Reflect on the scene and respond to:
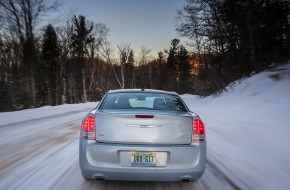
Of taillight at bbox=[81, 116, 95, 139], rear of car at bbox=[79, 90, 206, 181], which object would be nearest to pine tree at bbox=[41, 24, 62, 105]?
taillight at bbox=[81, 116, 95, 139]

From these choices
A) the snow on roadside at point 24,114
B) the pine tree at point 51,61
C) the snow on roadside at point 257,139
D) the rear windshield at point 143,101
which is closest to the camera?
the rear windshield at point 143,101

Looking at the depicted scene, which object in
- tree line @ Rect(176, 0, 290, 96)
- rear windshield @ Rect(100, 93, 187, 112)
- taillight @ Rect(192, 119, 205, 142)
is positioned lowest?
taillight @ Rect(192, 119, 205, 142)

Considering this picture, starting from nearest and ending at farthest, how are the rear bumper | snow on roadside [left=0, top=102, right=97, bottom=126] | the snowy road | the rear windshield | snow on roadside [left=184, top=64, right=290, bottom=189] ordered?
the rear bumper < the snowy road < the rear windshield < snow on roadside [left=184, top=64, right=290, bottom=189] < snow on roadside [left=0, top=102, right=97, bottom=126]

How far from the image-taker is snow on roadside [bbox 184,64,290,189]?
17.0 ft

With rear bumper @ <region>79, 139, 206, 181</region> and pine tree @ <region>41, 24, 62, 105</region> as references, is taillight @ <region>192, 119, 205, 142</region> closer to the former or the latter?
rear bumper @ <region>79, 139, 206, 181</region>

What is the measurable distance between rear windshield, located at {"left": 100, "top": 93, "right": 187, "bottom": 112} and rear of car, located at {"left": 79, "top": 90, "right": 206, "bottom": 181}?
20.4 inches

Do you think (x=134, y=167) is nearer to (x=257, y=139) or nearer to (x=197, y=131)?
(x=197, y=131)

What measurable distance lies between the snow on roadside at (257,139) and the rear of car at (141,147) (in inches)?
43.0

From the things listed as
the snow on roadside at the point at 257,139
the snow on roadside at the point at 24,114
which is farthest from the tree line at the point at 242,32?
the snow on roadside at the point at 24,114

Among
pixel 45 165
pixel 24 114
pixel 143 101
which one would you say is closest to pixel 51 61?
pixel 24 114

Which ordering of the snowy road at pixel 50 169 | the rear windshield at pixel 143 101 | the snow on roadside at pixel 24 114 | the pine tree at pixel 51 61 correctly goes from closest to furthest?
the snowy road at pixel 50 169, the rear windshield at pixel 143 101, the snow on roadside at pixel 24 114, the pine tree at pixel 51 61

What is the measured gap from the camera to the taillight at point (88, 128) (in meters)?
4.22

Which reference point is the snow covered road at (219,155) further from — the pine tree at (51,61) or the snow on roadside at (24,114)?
the pine tree at (51,61)

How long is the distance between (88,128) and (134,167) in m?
0.84
